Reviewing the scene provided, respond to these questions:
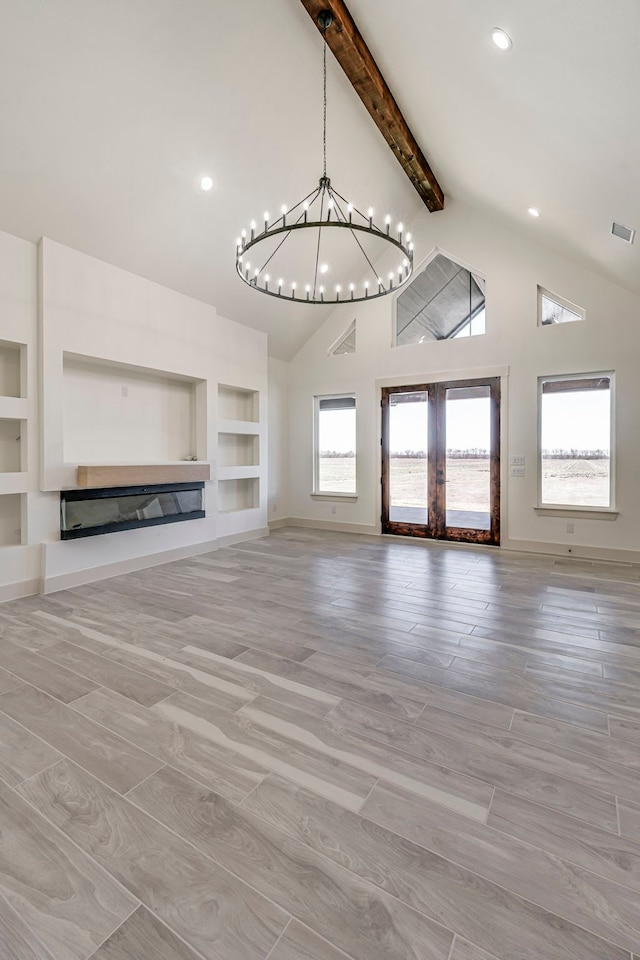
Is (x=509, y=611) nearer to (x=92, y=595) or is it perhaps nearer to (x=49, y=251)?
(x=92, y=595)

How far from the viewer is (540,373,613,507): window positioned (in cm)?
555

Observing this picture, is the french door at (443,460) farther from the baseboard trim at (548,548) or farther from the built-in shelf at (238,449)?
the built-in shelf at (238,449)

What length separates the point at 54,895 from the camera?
1310 millimetres

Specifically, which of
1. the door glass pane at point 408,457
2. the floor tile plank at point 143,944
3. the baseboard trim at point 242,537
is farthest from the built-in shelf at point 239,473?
the floor tile plank at point 143,944

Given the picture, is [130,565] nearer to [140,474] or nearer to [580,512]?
[140,474]

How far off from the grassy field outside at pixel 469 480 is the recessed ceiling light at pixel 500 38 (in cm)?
436

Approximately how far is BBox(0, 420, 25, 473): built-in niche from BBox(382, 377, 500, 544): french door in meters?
4.94

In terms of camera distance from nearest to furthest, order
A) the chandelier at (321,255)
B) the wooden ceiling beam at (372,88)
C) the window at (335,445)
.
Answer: the wooden ceiling beam at (372,88) → the chandelier at (321,255) → the window at (335,445)

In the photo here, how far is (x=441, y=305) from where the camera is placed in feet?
22.0

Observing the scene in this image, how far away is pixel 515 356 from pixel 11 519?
635 centimetres

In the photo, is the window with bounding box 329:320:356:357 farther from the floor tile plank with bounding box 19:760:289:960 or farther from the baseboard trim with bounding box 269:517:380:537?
the floor tile plank with bounding box 19:760:289:960

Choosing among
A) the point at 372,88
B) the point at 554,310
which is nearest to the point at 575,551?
the point at 554,310

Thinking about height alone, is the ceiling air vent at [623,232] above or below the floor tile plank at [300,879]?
above

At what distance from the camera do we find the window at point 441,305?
6.39 metres
